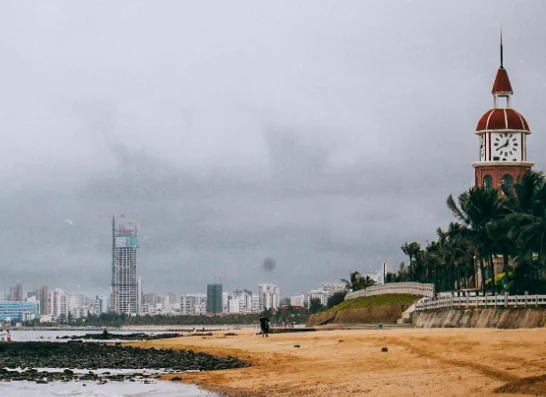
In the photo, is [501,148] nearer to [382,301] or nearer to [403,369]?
[382,301]

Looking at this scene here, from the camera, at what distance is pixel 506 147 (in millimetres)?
110625

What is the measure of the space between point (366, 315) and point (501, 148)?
27679mm

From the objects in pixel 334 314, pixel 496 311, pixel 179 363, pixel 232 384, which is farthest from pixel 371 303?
pixel 232 384

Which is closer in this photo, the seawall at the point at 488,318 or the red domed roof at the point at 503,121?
the seawall at the point at 488,318

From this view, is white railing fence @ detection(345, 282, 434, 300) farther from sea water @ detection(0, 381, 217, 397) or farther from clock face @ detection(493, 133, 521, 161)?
sea water @ detection(0, 381, 217, 397)

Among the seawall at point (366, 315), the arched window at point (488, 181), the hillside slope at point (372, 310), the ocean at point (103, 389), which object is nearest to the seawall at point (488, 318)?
the ocean at point (103, 389)

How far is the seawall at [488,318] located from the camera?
5119 centimetres

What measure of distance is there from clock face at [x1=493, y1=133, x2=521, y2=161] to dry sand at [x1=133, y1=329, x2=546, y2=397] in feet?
219

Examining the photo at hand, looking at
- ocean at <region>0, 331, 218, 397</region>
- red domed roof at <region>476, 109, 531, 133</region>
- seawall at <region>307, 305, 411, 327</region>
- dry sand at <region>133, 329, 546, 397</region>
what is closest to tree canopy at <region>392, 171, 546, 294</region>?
seawall at <region>307, 305, 411, 327</region>

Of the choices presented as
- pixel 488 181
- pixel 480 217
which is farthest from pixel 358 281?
pixel 480 217

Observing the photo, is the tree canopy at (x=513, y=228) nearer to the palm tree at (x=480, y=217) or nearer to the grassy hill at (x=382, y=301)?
the palm tree at (x=480, y=217)

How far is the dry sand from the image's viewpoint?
2912cm

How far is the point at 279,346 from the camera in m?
52.2

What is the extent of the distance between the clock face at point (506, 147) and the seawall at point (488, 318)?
49.8 meters
